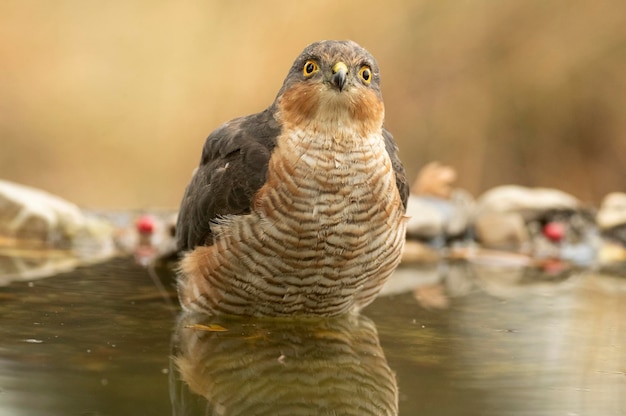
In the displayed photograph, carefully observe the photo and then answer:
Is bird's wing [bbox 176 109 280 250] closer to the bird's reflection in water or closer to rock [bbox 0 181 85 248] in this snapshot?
the bird's reflection in water

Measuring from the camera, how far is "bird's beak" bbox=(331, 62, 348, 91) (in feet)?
11.8

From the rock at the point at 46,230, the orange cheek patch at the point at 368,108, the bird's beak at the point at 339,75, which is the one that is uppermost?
the bird's beak at the point at 339,75

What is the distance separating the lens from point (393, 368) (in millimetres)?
3328

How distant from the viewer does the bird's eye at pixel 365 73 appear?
3783mm

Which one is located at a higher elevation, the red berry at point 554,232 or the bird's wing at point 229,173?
the bird's wing at point 229,173

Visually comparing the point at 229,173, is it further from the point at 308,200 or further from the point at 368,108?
the point at 368,108

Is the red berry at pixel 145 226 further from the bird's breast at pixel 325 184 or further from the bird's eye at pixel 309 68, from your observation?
the bird's eye at pixel 309 68

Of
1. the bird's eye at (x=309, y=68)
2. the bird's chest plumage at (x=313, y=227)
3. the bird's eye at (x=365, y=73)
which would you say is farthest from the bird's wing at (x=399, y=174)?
the bird's eye at (x=309, y=68)

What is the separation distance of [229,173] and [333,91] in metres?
0.60

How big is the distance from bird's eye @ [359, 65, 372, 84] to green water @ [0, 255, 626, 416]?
3.51 ft

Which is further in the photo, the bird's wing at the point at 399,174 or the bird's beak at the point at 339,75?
the bird's wing at the point at 399,174

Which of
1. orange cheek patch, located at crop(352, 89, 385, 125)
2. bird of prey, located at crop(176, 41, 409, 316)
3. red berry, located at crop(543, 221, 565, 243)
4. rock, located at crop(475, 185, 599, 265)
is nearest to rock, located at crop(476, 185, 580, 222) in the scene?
rock, located at crop(475, 185, 599, 265)

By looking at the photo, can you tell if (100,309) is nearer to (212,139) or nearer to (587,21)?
(212,139)

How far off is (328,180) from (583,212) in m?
4.57
